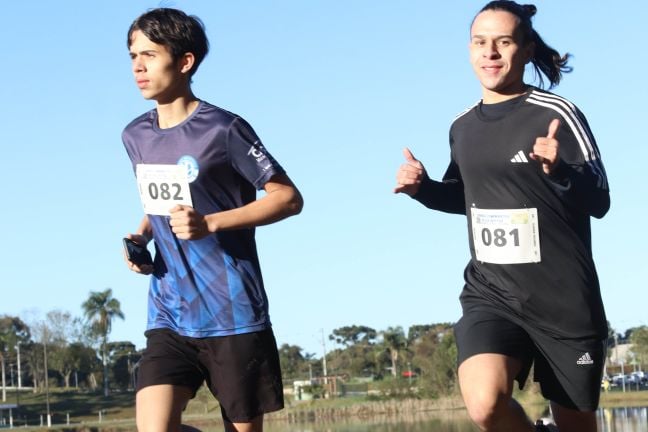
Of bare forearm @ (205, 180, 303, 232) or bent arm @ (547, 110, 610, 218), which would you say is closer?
→ bare forearm @ (205, 180, 303, 232)

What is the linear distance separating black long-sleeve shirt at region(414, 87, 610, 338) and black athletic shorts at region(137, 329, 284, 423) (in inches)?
48.9

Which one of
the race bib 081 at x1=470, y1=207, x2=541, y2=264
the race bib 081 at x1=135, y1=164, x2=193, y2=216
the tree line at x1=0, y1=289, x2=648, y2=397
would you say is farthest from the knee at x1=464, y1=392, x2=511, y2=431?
the tree line at x1=0, y1=289, x2=648, y2=397

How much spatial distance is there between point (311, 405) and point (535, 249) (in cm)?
7234

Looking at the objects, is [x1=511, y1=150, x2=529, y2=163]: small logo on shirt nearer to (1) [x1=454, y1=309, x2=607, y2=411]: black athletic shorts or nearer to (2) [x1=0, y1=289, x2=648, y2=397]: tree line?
(1) [x1=454, y1=309, x2=607, y2=411]: black athletic shorts

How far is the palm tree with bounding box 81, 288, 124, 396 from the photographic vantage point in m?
110

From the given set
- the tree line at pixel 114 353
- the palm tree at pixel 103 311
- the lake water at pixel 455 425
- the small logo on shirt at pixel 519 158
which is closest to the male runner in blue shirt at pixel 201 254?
the small logo on shirt at pixel 519 158

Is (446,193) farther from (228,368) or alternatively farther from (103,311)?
(103,311)

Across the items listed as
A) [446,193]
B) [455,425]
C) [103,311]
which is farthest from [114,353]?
[446,193]

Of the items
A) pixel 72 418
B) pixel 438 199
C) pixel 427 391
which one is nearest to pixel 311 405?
pixel 427 391

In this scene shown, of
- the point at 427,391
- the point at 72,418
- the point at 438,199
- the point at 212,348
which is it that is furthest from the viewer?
the point at 72,418

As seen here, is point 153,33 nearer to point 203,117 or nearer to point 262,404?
point 203,117

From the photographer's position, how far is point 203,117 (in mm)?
6223

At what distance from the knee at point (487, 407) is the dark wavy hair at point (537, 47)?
1960 mm

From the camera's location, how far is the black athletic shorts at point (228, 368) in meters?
6.03
